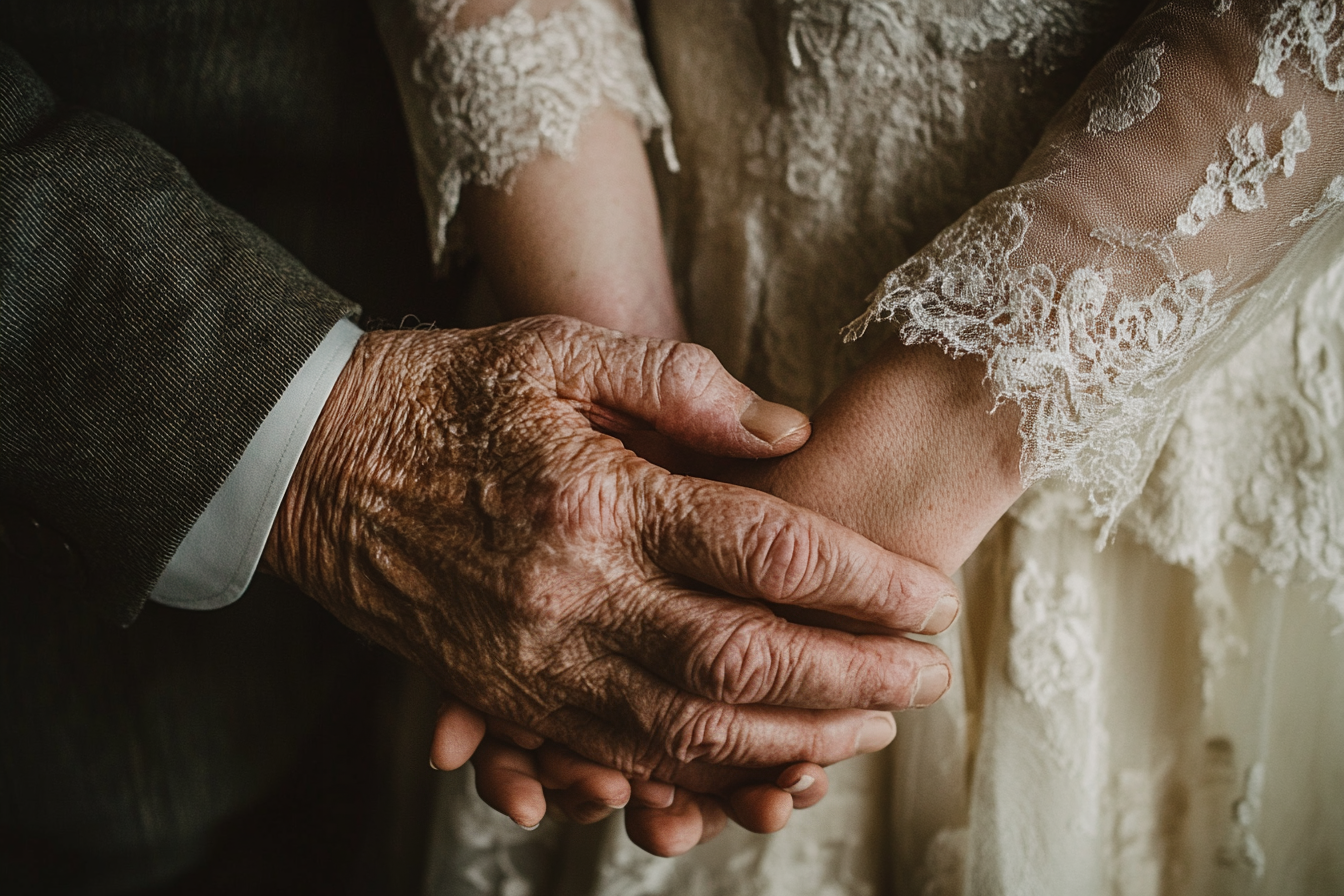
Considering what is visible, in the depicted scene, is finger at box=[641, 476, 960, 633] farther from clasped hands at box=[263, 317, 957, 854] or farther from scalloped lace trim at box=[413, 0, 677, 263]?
scalloped lace trim at box=[413, 0, 677, 263]

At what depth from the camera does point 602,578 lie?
2.19ft

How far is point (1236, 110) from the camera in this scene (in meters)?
0.59

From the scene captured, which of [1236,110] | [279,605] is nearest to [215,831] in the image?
[279,605]

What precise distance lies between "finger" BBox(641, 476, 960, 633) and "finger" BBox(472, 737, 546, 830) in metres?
0.27

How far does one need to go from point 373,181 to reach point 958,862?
3.88ft

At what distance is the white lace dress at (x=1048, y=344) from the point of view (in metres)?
0.61

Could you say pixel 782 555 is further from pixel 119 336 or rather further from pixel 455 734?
pixel 119 336

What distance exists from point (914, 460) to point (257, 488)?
1.98 ft

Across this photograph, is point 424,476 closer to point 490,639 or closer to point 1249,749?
point 490,639

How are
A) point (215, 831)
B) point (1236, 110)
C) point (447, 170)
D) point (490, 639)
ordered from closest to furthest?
point (1236, 110) → point (490, 639) → point (447, 170) → point (215, 831)

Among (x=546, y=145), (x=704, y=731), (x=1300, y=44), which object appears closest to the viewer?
(x=1300, y=44)

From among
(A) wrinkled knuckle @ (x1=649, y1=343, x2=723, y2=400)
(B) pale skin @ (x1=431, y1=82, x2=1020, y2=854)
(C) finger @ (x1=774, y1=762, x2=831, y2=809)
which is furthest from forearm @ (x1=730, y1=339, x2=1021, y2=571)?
(C) finger @ (x1=774, y1=762, x2=831, y2=809)

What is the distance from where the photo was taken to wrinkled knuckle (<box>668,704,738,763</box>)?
2.21 ft

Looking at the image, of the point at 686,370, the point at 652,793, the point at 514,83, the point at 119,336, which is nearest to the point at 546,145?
the point at 514,83
